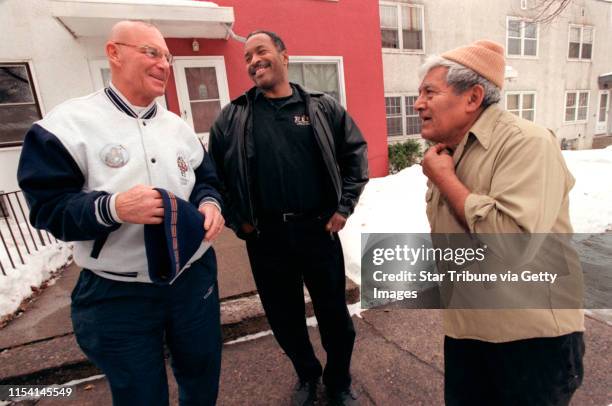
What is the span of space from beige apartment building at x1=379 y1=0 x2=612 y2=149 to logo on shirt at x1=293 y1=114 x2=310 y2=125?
11.1 meters

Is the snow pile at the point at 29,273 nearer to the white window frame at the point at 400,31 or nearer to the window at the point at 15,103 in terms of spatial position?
the window at the point at 15,103

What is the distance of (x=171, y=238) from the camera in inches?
53.0

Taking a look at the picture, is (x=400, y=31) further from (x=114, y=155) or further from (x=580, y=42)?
(x=114, y=155)

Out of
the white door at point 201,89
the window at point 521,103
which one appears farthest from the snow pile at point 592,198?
the window at point 521,103

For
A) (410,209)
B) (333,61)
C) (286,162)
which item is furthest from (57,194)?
(333,61)

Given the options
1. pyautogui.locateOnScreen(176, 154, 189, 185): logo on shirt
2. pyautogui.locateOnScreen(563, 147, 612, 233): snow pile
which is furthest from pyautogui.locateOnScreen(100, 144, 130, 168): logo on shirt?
pyautogui.locateOnScreen(563, 147, 612, 233): snow pile

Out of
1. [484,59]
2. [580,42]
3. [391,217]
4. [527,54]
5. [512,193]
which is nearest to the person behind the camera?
[512,193]

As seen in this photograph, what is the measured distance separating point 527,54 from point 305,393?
18644mm

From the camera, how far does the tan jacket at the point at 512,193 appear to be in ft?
3.53

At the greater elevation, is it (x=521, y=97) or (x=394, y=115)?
(x=521, y=97)

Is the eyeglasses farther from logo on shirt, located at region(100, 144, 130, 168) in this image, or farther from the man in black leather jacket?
the man in black leather jacket

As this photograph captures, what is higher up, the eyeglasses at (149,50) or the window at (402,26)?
the window at (402,26)

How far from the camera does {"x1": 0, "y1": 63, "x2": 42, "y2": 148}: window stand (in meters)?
5.90

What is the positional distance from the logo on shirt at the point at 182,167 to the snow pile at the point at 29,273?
126 inches
